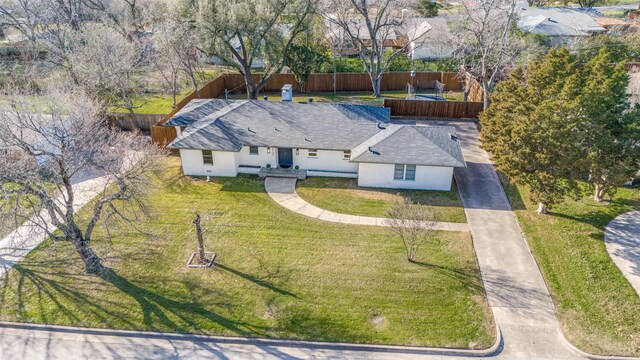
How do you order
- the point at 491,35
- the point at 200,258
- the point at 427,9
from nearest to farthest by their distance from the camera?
the point at 200,258 → the point at 491,35 → the point at 427,9

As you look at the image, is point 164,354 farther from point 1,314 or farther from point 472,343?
point 472,343

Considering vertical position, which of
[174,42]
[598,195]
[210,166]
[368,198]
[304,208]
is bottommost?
[304,208]

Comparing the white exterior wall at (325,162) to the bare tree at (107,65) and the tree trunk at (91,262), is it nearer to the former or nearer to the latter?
the tree trunk at (91,262)

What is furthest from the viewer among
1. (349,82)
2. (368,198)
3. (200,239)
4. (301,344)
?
(349,82)

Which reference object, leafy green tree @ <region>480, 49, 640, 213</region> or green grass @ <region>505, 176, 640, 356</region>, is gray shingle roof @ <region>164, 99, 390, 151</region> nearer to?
leafy green tree @ <region>480, 49, 640, 213</region>

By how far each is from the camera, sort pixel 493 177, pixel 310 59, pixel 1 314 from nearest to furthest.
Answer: pixel 1 314 → pixel 493 177 → pixel 310 59

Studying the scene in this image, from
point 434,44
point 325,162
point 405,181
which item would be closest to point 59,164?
point 325,162

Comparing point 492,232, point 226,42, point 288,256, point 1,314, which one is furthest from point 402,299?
point 226,42

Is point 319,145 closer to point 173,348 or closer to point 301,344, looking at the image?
point 301,344
